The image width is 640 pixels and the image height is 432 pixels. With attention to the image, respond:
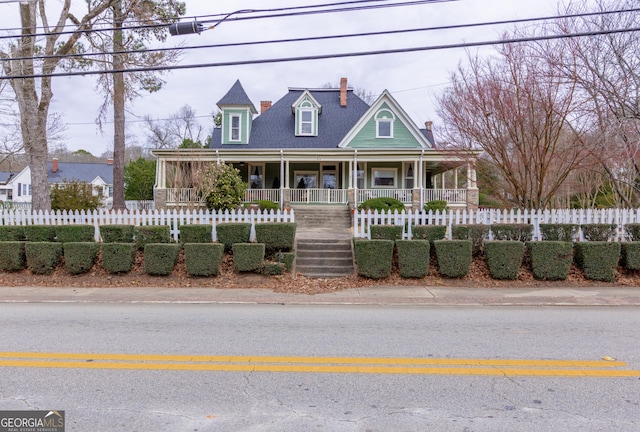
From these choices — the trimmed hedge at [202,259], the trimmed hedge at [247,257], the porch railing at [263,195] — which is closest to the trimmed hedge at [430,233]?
the trimmed hedge at [247,257]

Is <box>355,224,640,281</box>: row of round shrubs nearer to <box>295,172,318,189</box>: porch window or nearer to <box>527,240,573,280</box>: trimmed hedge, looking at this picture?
<box>527,240,573,280</box>: trimmed hedge

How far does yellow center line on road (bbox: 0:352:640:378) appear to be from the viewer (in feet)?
14.2

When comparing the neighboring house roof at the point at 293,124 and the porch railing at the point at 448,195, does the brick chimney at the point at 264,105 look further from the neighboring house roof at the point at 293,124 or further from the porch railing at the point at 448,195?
the porch railing at the point at 448,195

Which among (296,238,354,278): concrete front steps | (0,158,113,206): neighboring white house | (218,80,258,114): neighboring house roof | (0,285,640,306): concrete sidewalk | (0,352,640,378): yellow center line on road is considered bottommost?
(0,285,640,306): concrete sidewalk

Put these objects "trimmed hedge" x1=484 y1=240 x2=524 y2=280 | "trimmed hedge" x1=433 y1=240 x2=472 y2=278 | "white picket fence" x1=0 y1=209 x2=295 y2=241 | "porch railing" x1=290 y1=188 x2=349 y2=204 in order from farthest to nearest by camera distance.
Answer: "porch railing" x1=290 y1=188 x2=349 y2=204
"white picket fence" x1=0 y1=209 x2=295 y2=241
"trimmed hedge" x1=433 y1=240 x2=472 y2=278
"trimmed hedge" x1=484 y1=240 x2=524 y2=280

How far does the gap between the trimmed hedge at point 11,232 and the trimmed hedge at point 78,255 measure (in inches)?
72.1

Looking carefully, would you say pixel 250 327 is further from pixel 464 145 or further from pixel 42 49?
pixel 42 49

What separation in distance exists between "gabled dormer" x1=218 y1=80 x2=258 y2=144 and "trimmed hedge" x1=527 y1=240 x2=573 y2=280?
58.0ft

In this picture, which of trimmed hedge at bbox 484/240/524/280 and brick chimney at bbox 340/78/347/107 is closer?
trimmed hedge at bbox 484/240/524/280

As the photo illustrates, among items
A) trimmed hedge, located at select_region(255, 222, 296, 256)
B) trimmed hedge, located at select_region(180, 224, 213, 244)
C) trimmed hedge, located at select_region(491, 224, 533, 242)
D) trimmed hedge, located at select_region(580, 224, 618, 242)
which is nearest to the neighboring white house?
trimmed hedge, located at select_region(180, 224, 213, 244)

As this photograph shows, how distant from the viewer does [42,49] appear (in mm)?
15305

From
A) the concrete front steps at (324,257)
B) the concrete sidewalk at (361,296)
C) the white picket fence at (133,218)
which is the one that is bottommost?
the concrete sidewalk at (361,296)

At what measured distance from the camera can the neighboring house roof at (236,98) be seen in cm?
2347

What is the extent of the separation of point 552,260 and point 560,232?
3.85 ft
